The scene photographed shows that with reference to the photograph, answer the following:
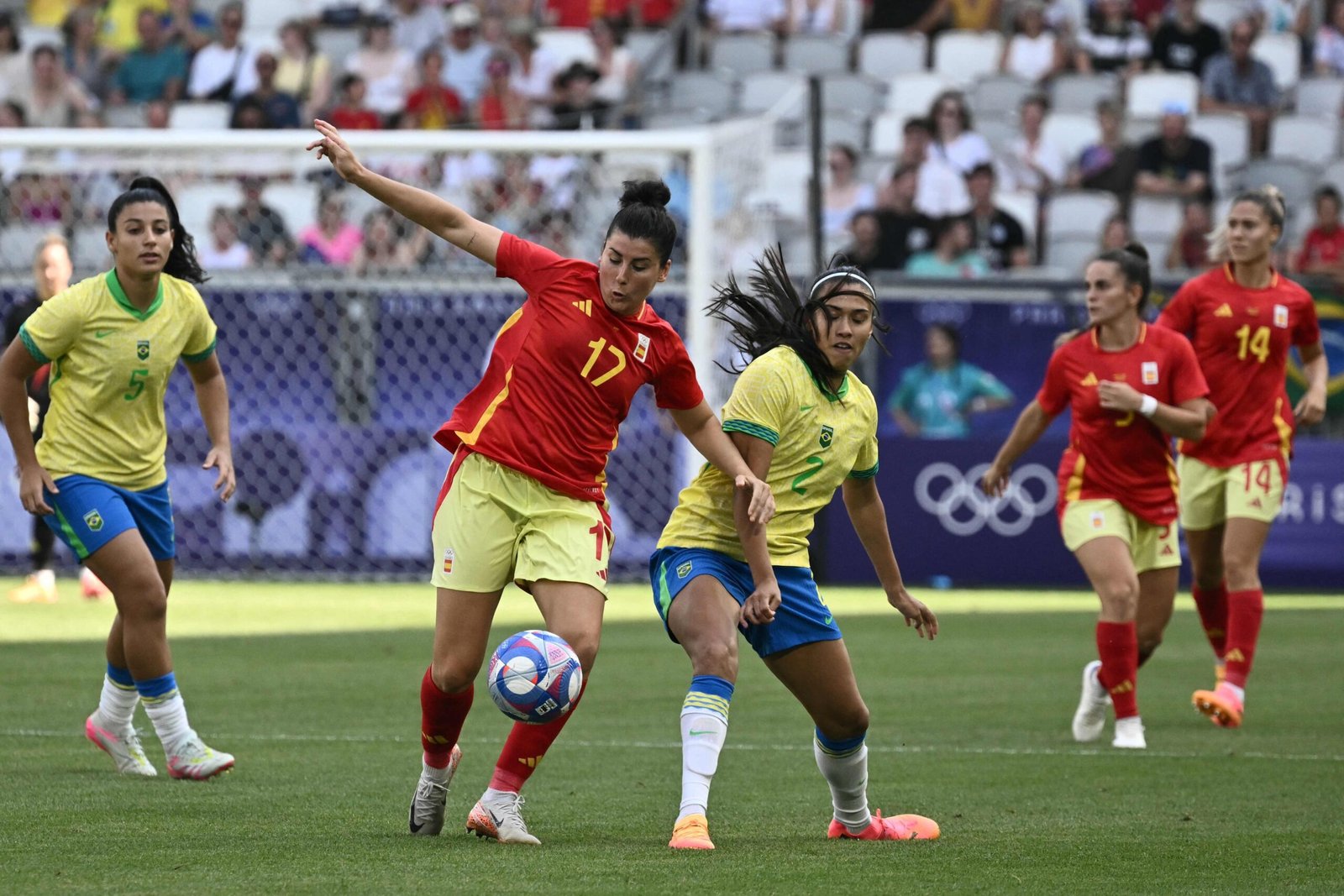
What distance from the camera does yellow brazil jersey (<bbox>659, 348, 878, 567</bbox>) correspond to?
638 centimetres

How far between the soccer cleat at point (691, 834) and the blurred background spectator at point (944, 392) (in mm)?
11764

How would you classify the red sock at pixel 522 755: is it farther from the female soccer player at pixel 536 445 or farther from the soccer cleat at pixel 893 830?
the soccer cleat at pixel 893 830

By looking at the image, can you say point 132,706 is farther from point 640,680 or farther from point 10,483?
point 10,483

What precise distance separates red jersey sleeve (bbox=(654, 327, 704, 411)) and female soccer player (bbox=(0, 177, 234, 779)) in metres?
2.10

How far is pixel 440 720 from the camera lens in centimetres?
623

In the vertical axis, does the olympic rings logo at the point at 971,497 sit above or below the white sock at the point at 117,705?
below

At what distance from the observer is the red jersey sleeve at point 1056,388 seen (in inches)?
364

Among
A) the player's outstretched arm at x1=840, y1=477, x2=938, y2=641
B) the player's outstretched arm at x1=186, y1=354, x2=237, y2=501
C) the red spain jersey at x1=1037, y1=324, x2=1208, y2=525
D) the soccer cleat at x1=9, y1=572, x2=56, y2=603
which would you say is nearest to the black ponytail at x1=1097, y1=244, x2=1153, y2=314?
the red spain jersey at x1=1037, y1=324, x2=1208, y2=525

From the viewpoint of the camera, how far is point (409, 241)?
18203 millimetres

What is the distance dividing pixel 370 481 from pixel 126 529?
948 cm

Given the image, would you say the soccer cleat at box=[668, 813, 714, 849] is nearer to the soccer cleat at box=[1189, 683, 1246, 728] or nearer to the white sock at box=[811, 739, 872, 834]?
the white sock at box=[811, 739, 872, 834]

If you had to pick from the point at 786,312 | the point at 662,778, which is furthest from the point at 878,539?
the point at 662,778

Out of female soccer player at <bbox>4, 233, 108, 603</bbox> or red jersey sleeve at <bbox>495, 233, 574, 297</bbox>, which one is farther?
female soccer player at <bbox>4, 233, 108, 603</bbox>

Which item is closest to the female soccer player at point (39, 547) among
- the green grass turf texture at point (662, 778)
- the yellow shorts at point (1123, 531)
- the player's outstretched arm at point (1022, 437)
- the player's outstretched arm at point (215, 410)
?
the green grass turf texture at point (662, 778)
